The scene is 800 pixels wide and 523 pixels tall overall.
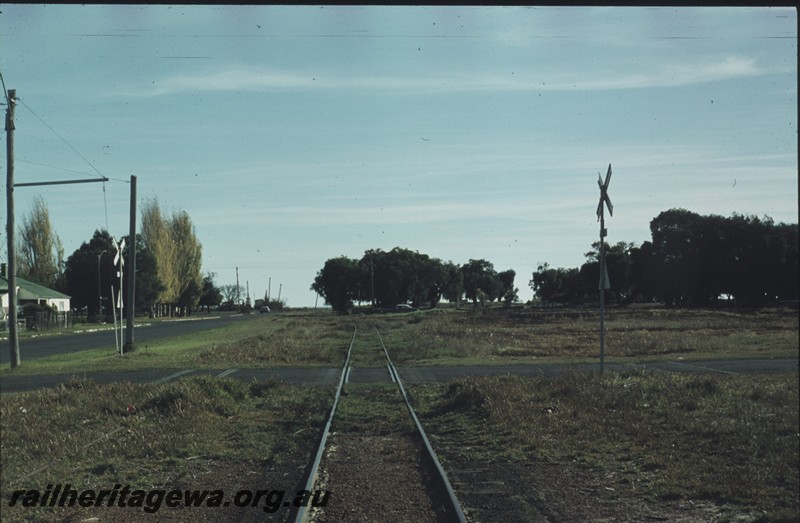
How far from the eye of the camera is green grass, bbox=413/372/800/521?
9344mm

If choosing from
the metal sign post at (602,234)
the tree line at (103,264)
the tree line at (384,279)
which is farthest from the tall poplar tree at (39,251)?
the metal sign post at (602,234)

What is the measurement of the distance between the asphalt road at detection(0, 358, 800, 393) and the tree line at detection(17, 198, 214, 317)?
187 ft

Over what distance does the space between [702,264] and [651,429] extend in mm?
45382

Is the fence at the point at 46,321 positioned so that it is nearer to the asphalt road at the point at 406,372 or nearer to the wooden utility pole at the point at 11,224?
the wooden utility pole at the point at 11,224

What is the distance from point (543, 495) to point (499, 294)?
180397 mm

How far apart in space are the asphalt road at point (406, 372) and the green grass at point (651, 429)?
14.7 feet

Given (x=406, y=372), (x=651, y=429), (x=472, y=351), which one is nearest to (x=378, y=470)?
(x=651, y=429)

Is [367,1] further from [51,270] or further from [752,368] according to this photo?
[51,270]

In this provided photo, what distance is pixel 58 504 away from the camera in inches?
332

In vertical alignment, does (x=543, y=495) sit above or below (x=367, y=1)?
below

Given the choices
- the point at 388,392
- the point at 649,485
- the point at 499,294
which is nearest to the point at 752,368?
the point at 388,392

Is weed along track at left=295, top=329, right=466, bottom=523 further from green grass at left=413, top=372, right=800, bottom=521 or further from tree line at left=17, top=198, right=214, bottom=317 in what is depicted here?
tree line at left=17, top=198, right=214, bottom=317

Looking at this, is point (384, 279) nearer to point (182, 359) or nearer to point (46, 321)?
point (46, 321)

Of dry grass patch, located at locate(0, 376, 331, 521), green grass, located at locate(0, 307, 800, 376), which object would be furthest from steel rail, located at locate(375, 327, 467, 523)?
green grass, located at locate(0, 307, 800, 376)
